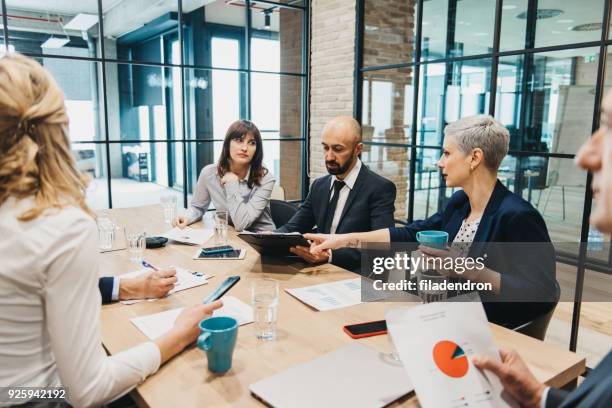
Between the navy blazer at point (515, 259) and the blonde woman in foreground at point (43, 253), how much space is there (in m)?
1.35

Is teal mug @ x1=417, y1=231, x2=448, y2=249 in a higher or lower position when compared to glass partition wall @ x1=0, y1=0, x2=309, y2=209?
lower

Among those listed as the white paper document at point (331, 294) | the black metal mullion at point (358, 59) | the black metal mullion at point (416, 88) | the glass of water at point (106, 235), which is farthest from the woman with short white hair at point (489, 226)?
the black metal mullion at point (358, 59)

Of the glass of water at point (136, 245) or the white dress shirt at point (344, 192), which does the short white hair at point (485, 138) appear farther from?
the glass of water at point (136, 245)

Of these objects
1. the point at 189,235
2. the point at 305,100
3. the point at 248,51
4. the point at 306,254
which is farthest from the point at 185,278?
the point at 305,100

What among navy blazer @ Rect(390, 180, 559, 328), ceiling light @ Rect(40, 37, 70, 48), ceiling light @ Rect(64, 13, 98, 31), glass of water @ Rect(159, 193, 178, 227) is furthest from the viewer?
ceiling light @ Rect(64, 13, 98, 31)

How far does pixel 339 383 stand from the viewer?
1062 millimetres

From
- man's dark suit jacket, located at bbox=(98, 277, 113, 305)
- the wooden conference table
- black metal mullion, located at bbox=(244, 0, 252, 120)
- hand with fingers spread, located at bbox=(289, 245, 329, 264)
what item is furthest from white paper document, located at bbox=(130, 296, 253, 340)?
black metal mullion, located at bbox=(244, 0, 252, 120)

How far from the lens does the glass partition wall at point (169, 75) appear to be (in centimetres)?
435

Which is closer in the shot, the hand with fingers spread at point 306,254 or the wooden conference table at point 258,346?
the wooden conference table at point 258,346

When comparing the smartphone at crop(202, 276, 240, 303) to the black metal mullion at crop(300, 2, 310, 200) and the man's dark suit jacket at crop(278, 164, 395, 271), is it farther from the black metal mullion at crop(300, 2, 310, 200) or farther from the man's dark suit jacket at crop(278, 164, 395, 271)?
the black metal mullion at crop(300, 2, 310, 200)

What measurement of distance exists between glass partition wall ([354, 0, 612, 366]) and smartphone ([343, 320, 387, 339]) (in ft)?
9.18

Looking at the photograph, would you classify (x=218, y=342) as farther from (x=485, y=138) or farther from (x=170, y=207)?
(x=170, y=207)

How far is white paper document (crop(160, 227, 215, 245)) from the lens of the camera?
2385 millimetres

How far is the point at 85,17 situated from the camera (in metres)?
4.69
